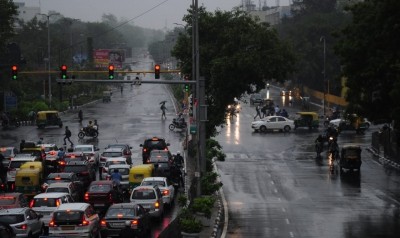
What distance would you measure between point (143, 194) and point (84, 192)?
832 centimetres

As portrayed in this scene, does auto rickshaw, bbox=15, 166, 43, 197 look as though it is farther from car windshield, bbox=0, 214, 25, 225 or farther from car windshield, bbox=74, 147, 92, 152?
car windshield, bbox=74, 147, 92, 152

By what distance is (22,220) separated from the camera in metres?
31.4

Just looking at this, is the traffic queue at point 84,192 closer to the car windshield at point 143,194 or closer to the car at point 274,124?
the car windshield at point 143,194

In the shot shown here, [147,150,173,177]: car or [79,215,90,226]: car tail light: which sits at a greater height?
[147,150,173,177]: car

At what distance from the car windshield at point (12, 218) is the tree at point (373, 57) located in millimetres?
15544

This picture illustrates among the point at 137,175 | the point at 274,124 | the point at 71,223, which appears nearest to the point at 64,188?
the point at 137,175

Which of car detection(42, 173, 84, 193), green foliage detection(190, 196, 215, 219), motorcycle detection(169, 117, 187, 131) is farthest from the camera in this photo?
motorcycle detection(169, 117, 187, 131)

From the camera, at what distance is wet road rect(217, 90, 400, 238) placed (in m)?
37.6

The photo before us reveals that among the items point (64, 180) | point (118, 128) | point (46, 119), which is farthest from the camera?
point (118, 128)

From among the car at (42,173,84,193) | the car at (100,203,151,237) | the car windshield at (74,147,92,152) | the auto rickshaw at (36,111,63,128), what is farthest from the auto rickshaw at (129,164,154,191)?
the auto rickshaw at (36,111,63,128)

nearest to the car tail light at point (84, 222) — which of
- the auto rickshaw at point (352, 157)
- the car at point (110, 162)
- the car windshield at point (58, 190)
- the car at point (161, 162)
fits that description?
the car windshield at point (58, 190)

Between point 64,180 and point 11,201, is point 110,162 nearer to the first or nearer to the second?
point 64,180

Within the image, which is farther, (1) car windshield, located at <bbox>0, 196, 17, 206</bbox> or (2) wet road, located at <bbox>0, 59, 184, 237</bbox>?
(2) wet road, located at <bbox>0, 59, 184, 237</bbox>

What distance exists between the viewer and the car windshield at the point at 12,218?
1230 inches
